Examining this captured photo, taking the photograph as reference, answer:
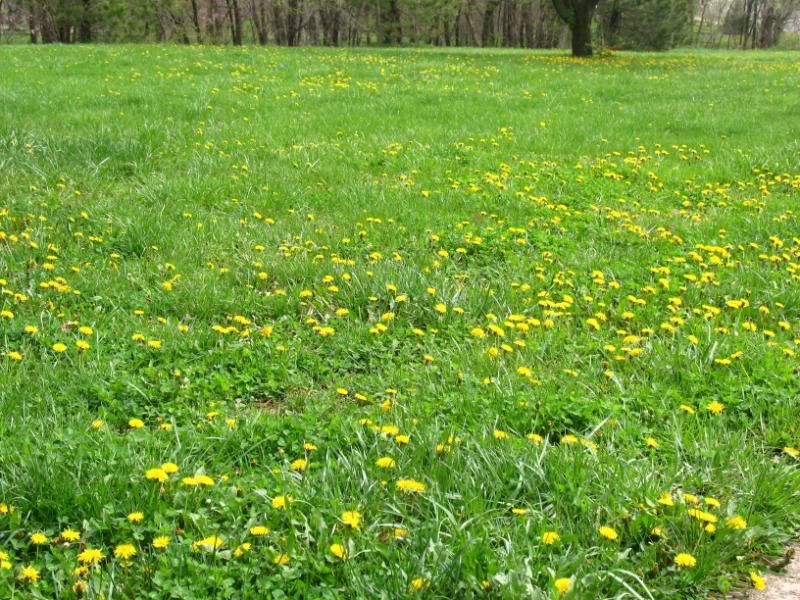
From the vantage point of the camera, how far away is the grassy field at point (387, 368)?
2.34 metres

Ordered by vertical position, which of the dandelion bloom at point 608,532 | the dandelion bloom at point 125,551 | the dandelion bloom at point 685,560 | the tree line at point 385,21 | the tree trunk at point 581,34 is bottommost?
the dandelion bloom at point 685,560

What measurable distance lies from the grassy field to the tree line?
19.9 meters

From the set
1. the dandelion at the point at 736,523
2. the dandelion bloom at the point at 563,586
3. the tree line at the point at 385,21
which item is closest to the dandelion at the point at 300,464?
the dandelion bloom at the point at 563,586

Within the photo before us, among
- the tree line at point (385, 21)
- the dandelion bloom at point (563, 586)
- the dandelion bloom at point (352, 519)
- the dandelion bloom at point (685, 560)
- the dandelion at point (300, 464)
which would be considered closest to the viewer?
the dandelion bloom at point (563, 586)

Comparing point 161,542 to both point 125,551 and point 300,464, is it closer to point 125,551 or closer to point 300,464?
point 125,551

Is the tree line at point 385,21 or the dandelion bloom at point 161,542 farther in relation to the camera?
the tree line at point 385,21

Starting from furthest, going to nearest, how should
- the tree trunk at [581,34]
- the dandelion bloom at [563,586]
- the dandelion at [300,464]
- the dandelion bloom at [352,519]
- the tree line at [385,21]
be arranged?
the tree line at [385,21] → the tree trunk at [581,34] → the dandelion at [300,464] → the dandelion bloom at [352,519] → the dandelion bloom at [563,586]

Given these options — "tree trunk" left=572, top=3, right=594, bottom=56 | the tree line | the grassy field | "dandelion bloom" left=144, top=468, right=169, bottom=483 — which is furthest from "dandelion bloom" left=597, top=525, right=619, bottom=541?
"tree trunk" left=572, top=3, right=594, bottom=56

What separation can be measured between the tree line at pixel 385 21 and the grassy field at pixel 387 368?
1992cm

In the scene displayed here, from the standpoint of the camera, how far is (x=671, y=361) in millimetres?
3678

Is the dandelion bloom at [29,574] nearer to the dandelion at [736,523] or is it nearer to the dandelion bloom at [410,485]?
the dandelion bloom at [410,485]

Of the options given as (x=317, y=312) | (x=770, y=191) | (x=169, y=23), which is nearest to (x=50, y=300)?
(x=317, y=312)

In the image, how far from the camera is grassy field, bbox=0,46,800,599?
2.34 meters

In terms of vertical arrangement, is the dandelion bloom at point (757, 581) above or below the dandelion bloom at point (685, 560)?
below
